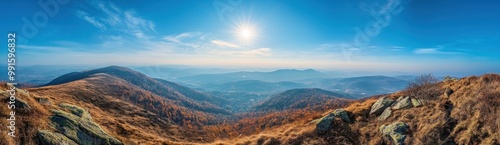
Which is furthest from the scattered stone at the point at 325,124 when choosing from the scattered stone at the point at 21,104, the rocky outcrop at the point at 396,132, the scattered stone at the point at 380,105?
the scattered stone at the point at 21,104

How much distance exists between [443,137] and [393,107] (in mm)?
7511

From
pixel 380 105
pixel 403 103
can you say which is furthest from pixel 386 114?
pixel 403 103

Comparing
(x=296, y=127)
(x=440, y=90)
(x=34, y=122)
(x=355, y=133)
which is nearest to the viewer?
(x=34, y=122)

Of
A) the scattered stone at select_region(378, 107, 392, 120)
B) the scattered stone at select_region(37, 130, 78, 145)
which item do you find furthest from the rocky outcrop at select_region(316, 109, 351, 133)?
the scattered stone at select_region(37, 130, 78, 145)

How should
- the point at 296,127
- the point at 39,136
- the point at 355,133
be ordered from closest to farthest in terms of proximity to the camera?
the point at 39,136 < the point at 355,133 < the point at 296,127

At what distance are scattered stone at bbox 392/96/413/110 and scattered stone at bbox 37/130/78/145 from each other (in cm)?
2838

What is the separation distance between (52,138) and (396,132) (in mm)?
24729

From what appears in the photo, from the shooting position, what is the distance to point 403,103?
78.5 feet

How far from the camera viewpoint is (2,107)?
51.6 feet

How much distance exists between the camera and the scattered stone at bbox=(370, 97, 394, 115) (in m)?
24.6

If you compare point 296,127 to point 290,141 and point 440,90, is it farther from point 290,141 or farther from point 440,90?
point 440,90

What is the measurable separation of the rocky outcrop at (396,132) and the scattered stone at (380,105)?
4458 mm

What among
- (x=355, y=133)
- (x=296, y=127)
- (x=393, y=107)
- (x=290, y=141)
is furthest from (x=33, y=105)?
(x=393, y=107)

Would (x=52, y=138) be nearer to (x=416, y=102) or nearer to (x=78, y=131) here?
(x=78, y=131)
